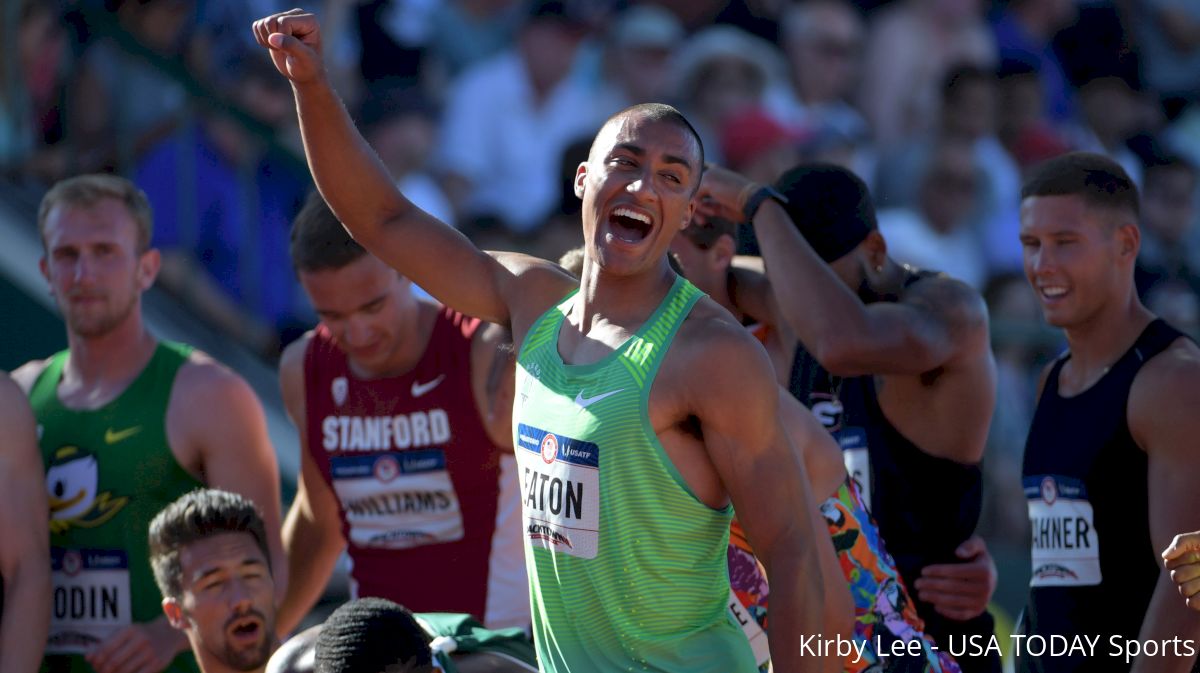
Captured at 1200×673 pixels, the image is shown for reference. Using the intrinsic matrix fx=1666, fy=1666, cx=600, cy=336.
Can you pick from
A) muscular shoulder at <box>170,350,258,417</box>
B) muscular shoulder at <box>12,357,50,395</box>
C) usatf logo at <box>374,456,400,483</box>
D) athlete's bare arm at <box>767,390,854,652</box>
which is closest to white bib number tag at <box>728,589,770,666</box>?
athlete's bare arm at <box>767,390,854,652</box>

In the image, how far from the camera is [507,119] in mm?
9820

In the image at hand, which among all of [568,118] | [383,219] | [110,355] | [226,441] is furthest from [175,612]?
[568,118]

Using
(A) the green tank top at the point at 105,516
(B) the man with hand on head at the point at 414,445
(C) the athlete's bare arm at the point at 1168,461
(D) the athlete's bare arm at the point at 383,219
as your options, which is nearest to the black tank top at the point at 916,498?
(C) the athlete's bare arm at the point at 1168,461

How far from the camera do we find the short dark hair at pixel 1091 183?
4852 millimetres

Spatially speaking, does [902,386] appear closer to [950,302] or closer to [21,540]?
[950,302]

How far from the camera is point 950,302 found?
198 inches

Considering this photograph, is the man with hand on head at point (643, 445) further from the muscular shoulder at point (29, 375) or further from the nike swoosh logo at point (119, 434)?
the muscular shoulder at point (29, 375)

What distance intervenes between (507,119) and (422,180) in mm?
880

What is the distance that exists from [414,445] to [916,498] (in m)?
1.59

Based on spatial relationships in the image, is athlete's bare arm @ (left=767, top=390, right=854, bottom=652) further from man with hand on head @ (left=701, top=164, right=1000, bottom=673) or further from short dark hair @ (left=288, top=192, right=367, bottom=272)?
short dark hair @ (left=288, top=192, right=367, bottom=272)

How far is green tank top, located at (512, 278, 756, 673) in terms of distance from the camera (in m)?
3.52

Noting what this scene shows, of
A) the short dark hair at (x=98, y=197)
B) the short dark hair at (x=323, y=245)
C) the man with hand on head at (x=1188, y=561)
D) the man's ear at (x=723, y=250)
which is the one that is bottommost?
the man with hand on head at (x=1188, y=561)

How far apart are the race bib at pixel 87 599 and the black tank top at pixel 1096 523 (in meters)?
2.84

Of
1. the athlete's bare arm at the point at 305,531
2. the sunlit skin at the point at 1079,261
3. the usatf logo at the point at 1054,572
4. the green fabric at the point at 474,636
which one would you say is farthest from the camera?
the athlete's bare arm at the point at 305,531
